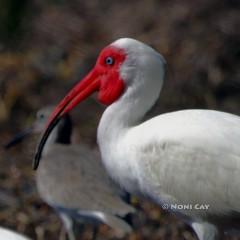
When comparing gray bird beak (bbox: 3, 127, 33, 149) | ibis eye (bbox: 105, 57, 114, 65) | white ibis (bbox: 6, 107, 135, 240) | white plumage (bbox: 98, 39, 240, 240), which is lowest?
gray bird beak (bbox: 3, 127, 33, 149)

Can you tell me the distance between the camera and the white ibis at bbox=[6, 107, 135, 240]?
1245cm

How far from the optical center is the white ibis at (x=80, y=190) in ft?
40.8

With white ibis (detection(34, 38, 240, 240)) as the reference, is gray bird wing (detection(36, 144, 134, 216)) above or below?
below

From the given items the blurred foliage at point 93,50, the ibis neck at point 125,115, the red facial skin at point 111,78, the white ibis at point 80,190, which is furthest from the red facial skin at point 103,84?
the blurred foliage at point 93,50

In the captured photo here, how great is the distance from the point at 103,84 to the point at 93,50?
7.15 meters

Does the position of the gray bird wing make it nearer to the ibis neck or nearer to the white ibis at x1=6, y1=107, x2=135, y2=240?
the white ibis at x1=6, y1=107, x2=135, y2=240

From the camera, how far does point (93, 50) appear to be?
17797mm

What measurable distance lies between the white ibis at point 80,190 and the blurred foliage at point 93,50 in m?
1.11

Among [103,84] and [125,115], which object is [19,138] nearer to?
[103,84]

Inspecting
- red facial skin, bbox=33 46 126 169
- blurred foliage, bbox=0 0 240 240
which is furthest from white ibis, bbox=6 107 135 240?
red facial skin, bbox=33 46 126 169

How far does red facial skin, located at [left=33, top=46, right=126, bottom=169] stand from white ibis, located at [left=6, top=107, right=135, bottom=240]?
165 centimetres

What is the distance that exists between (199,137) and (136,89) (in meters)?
0.86

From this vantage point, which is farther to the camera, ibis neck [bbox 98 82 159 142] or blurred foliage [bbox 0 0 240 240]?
blurred foliage [bbox 0 0 240 240]

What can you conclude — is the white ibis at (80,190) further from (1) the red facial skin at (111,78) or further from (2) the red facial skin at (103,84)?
(1) the red facial skin at (111,78)
